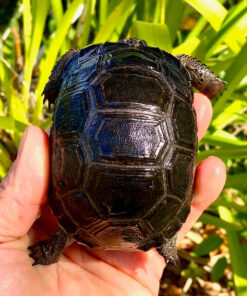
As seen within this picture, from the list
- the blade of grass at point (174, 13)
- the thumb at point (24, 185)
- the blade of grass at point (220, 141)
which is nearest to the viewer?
the thumb at point (24, 185)

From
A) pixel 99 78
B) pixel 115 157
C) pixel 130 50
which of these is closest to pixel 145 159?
pixel 115 157

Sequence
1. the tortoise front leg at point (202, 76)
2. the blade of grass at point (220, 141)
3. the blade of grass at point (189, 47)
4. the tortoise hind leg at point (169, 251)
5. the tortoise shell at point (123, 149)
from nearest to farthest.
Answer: the tortoise shell at point (123, 149) < the tortoise hind leg at point (169, 251) < the tortoise front leg at point (202, 76) < the blade of grass at point (189, 47) < the blade of grass at point (220, 141)

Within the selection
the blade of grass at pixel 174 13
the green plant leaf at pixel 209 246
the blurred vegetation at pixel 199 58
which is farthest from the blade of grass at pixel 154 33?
the green plant leaf at pixel 209 246

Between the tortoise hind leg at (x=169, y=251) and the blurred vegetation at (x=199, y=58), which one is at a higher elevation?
the blurred vegetation at (x=199, y=58)

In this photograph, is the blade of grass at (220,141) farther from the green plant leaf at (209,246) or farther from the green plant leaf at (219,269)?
the green plant leaf at (219,269)

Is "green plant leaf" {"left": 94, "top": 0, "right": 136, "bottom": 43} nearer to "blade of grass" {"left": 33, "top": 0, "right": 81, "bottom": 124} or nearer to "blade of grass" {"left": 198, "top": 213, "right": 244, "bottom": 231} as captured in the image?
"blade of grass" {"left": 33, "top": 0, "right": 81, "bottom": 124}

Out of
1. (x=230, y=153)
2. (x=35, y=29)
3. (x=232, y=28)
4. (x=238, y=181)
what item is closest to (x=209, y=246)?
(x=238, y=181)

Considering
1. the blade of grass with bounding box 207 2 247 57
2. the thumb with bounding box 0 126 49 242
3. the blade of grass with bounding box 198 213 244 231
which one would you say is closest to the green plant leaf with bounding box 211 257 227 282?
the blade of grass with bounding box 198 213 244 231
